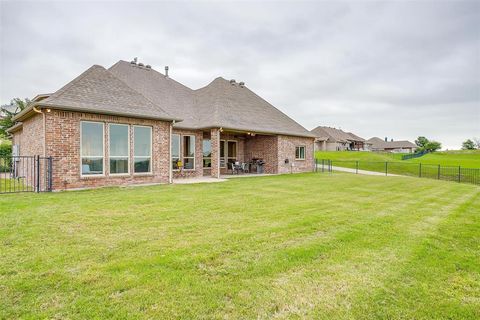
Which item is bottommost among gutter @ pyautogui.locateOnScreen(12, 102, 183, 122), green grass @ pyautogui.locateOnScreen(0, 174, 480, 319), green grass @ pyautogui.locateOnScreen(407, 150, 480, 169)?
green grass @ pyautogui.locateOnScreen(0, 174, 480, 319)

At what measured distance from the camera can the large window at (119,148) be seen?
11.0 m

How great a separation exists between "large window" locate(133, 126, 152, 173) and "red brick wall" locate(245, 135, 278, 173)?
927 centimetres

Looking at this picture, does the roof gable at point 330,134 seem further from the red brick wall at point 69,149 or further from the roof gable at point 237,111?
the red brick wall at point 69,149

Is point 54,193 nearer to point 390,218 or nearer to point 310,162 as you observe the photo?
point 390,218

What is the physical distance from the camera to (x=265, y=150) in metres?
19.3

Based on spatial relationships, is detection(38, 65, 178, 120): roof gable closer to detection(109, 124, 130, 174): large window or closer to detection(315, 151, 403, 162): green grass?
detection(109, 124, 130, 174): large window

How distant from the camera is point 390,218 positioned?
240 inches

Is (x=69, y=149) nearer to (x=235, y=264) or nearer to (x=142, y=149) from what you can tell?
(x=142, y=149)

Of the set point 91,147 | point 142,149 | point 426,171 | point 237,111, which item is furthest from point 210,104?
→ point 426,171

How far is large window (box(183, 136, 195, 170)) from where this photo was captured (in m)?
15.5

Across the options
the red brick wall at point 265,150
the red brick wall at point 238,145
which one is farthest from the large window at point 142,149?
the red brick wall at point 265,150

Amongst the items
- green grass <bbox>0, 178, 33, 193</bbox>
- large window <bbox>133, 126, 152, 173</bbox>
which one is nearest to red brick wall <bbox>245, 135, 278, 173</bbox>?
large window <bbox>133, 126, 152, 173</bbox>

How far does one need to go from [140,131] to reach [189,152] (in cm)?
427

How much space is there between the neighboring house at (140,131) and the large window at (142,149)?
0.14ft
